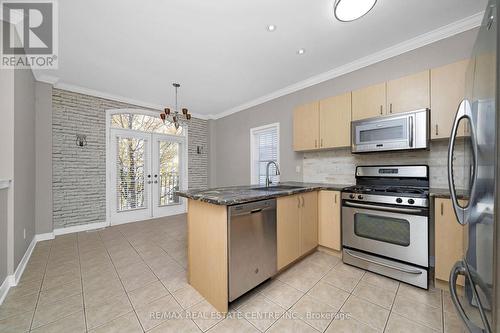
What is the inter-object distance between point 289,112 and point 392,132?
6.47 feet

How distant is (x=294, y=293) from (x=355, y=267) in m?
0.98

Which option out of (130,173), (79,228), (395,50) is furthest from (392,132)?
(79,228)

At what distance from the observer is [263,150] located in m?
4.62

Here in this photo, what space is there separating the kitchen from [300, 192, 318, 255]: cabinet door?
27 millimetres

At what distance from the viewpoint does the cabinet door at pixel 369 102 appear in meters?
2.46

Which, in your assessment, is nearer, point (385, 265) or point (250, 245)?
point (250, 245)

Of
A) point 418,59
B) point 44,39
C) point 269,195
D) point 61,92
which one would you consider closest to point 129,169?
point 61,92

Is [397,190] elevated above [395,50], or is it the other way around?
[395,50]

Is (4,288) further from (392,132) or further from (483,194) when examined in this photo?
(392,132)

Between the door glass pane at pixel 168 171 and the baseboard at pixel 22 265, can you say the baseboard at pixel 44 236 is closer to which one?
the baseboard at pixel 22 265

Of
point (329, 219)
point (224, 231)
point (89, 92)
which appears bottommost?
point (329, 219)

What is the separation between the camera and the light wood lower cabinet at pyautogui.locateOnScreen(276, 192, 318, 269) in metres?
2.10

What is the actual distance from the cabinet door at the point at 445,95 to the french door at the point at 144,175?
4.48 metres

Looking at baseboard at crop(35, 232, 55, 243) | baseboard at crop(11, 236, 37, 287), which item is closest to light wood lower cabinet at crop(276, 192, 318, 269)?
baseboard at crop(11, 236, 37, 287)
